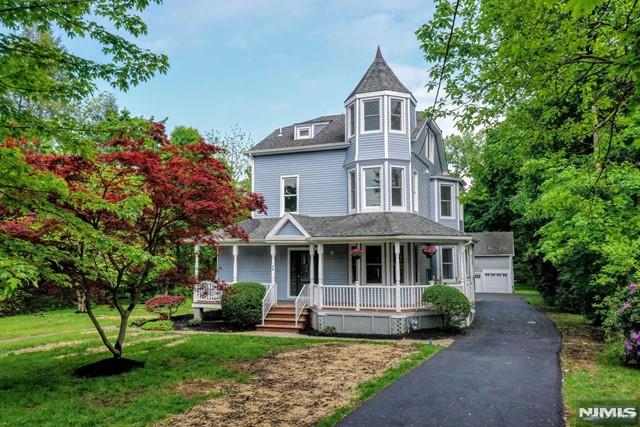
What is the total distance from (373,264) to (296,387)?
342 inches

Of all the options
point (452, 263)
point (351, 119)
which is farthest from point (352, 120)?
point (452, 263)

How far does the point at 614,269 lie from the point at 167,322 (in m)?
14.2

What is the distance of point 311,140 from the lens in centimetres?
1827

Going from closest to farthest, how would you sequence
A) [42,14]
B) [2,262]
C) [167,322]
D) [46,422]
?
[2,262]
[42,14]
[46,422]
[167,322]

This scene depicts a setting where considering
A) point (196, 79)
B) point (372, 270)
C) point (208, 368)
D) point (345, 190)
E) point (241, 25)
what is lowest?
point (208, 368)

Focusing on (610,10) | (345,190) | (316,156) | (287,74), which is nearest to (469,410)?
(610,10)

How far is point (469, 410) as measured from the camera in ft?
20.3

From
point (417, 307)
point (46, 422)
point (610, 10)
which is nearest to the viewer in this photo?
point (46, 422)

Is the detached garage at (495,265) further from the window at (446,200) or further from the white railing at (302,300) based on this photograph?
the white railing at (302,300)

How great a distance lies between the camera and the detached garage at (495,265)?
1292 inches

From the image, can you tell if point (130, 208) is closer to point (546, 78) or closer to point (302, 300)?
point (546, 78)

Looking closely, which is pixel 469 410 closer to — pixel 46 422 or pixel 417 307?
pixel 46 422

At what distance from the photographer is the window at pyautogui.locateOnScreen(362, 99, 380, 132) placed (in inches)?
633

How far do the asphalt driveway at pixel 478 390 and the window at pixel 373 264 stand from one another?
4.48m
